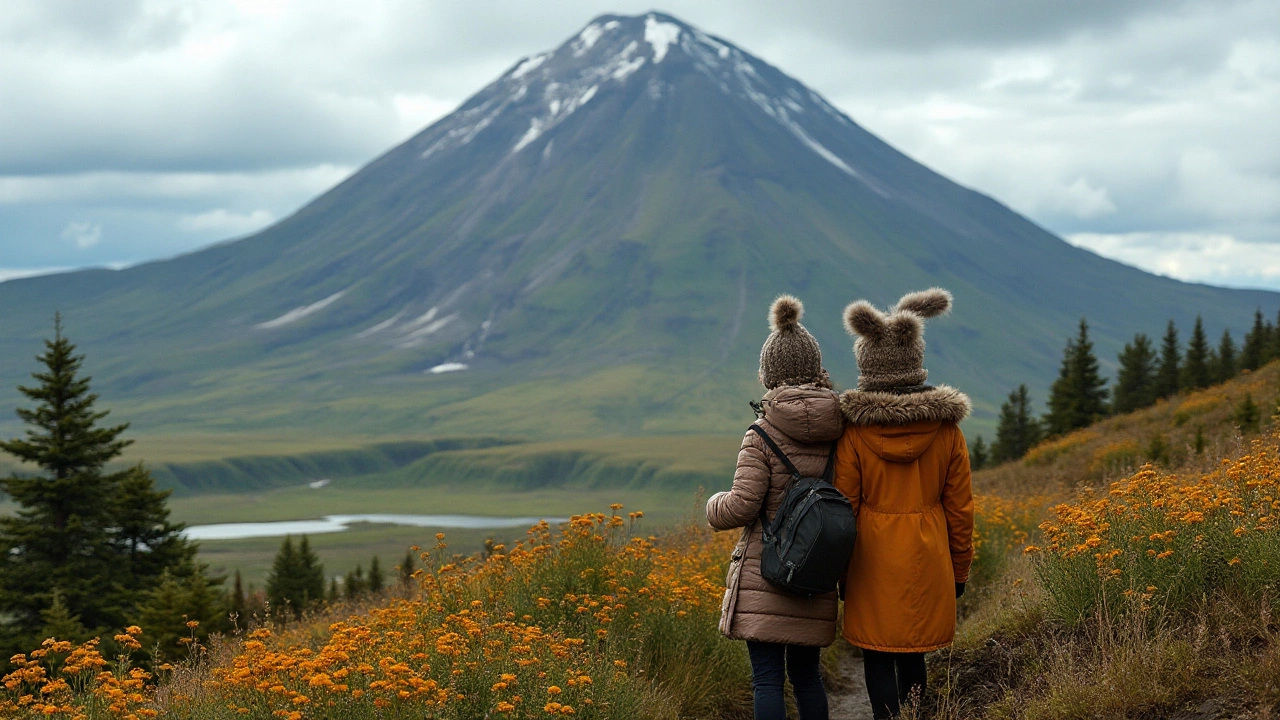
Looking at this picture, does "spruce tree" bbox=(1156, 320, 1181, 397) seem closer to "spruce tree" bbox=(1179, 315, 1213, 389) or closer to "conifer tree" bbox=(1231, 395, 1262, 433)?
"spruce tree" bbox=(1179, 315, 1213, 389)

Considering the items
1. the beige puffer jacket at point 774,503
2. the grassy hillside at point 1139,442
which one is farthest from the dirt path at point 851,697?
the grassy hillside at point 1139,442

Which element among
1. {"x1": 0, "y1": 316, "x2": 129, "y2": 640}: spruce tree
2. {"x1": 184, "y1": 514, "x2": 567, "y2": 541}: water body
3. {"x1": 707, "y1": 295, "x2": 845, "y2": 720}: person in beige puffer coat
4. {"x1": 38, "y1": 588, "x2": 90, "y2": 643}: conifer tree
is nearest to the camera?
{"x1": 707, "y1": 295, "x2": 845, "y2": 720}: person in beige puffer coat

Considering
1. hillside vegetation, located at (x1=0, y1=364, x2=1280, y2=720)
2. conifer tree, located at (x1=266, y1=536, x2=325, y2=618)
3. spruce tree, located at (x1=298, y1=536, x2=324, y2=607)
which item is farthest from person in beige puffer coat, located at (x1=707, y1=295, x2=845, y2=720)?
spruce tree, located at (x1=298, y1=536, x2=324, y2=607)

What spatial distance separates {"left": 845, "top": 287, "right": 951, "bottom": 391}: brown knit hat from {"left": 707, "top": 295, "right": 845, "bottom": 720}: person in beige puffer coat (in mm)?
249

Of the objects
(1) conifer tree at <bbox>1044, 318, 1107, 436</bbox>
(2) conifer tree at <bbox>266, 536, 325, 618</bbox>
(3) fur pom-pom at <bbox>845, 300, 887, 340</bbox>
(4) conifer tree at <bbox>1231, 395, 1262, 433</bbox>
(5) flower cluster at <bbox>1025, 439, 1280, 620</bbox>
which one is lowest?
(2) conifer tree at <bbox>266, 536, 325, 618</bbox>

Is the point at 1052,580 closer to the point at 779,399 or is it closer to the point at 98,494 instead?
the point at 779,399

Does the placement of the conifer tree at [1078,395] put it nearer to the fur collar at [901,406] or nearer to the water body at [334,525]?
the fur collar at [901,406]

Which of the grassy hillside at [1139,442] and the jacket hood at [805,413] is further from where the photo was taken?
the grassy hillside at [1139,442]

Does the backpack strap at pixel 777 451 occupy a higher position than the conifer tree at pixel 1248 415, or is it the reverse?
the conifer tree at pixel 1248 415

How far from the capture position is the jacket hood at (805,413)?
5805mm

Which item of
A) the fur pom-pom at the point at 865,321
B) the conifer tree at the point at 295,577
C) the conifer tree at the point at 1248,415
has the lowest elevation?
the conifer tree at the point at 295,577

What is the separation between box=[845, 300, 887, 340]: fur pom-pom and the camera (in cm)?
594

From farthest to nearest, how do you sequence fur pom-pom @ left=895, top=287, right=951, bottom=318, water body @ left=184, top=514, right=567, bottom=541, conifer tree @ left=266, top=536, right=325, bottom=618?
water body @ left=184, top=514, right=567, bottom=541
conifer tree @ left=266, top=536, right=325, bottom=618
fur pom-pom @ left=895, top=287, right=951, bottom=318

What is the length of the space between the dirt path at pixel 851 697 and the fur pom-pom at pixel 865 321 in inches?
122
